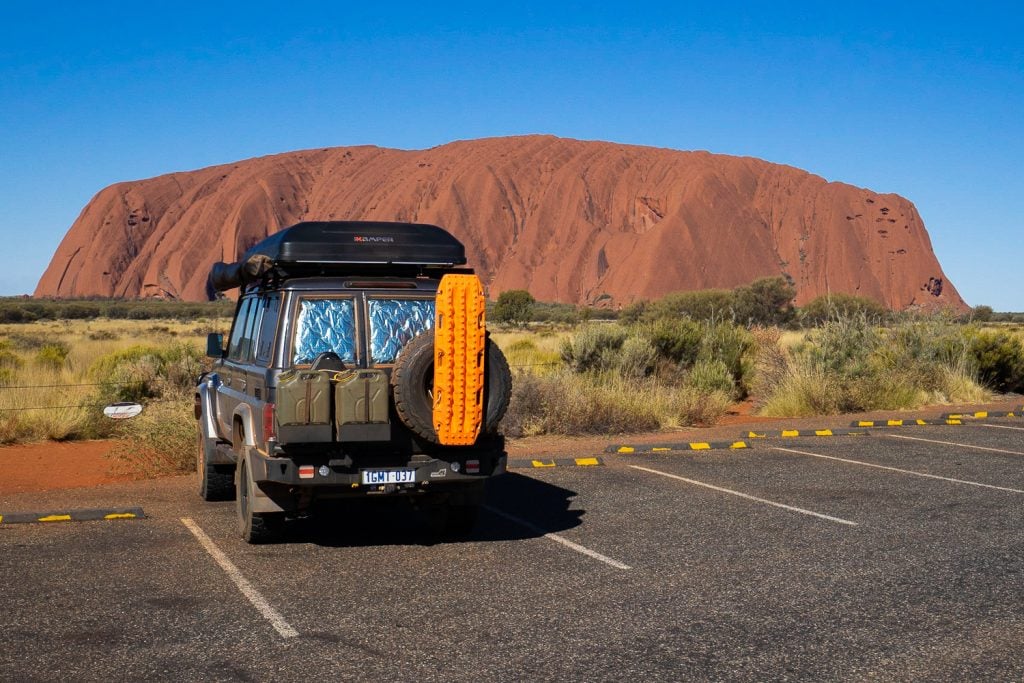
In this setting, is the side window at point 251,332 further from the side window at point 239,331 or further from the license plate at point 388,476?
the license plate at point 388,476

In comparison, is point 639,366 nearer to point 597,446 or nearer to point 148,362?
point 597,446

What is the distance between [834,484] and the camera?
38.9 feet

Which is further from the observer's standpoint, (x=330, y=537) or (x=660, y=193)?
(x=660, y=193)

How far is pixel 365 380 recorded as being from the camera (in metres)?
7.60

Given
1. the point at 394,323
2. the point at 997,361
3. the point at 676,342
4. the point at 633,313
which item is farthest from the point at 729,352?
the point at 633,313

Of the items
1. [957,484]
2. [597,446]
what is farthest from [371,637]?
[597,446]

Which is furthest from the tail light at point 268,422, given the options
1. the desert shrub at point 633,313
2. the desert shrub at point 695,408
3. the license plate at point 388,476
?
the desert shrub at point 633,313

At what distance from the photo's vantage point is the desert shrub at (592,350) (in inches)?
861

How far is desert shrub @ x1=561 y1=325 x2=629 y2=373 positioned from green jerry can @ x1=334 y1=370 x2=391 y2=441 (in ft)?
46.2

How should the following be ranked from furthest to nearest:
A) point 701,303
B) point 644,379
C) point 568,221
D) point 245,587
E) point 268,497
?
point 568,221 < point 701,303 < point 644,379 < point 268,497 < point 245,587

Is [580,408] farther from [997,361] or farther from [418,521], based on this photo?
[997,361]

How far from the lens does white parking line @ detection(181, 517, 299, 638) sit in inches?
243

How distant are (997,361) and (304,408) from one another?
2223cm

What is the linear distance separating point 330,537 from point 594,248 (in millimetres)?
108563
